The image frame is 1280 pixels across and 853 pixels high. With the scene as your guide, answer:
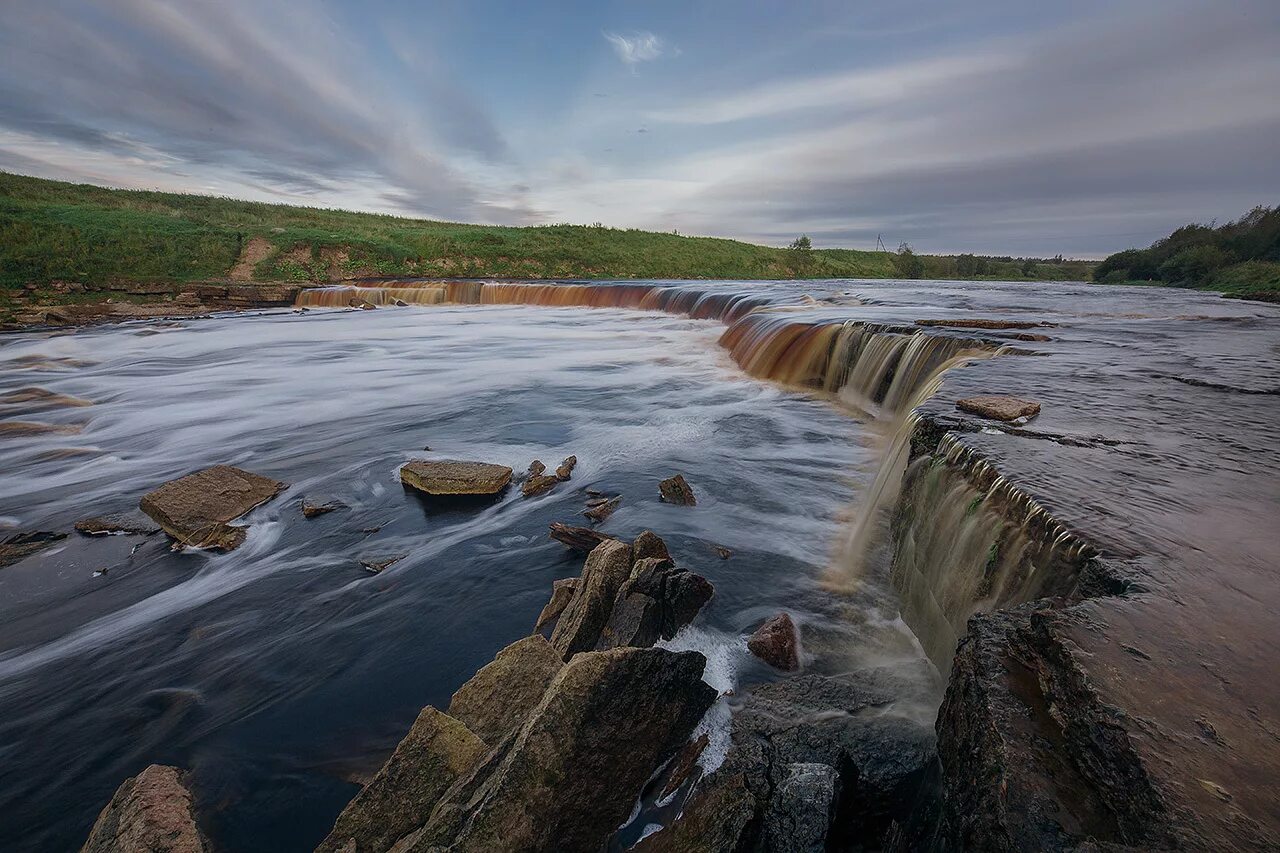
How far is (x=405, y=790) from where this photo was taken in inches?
91.0

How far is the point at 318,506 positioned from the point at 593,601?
398 cm

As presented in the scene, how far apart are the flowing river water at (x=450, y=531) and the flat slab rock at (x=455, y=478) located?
246 mm

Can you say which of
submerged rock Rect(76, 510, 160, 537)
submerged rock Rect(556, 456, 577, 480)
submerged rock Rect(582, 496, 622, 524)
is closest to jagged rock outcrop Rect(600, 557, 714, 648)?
submerged rock Rect(582, 496, 622, 524)

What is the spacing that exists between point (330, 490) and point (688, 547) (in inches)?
170

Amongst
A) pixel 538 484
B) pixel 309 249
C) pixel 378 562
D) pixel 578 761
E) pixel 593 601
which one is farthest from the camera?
pixel 309 249

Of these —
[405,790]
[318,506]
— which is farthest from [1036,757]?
[318,506]

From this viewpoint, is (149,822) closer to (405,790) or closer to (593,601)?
(405,790)

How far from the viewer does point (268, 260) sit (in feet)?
114

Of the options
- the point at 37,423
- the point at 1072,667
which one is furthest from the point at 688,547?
the point at 37,423

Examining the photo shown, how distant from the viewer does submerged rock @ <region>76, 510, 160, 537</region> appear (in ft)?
17.6

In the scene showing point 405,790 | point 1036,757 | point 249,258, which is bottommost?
point 405,790

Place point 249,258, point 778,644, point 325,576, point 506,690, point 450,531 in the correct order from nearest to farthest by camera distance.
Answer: point 506,690
point 778,644
point 325,576
point 450,531
point 249,258

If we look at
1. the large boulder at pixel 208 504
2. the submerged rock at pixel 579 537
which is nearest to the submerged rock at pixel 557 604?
the submerged rock at pixel 579 537

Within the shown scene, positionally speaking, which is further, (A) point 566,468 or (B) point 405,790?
(A) point 566,468
